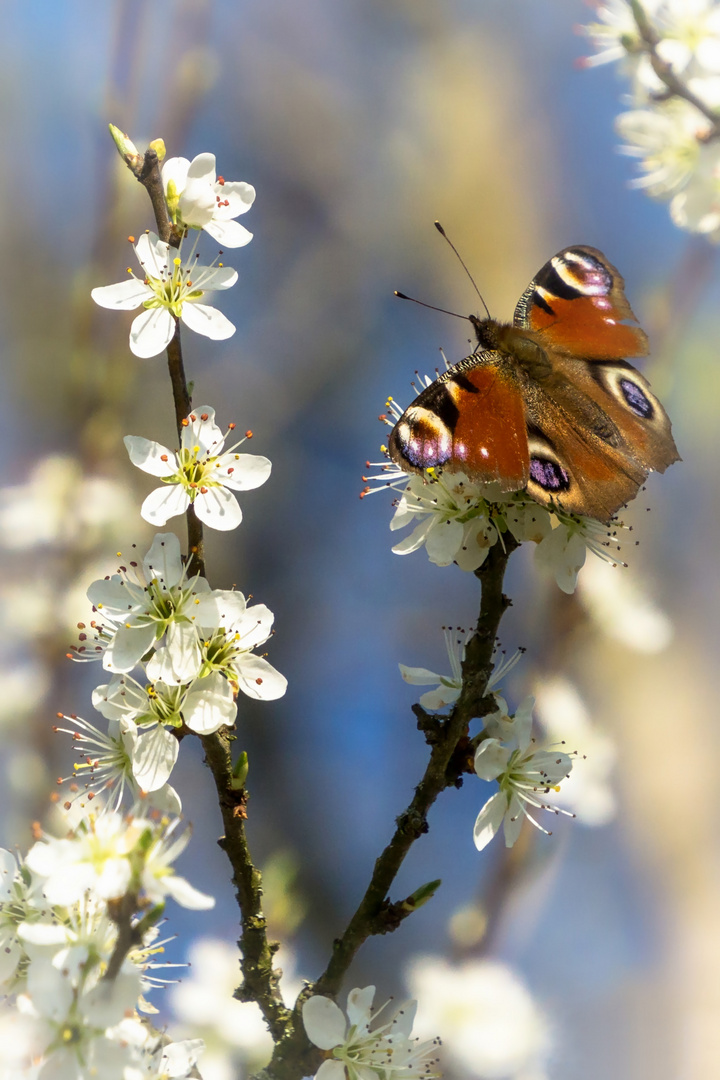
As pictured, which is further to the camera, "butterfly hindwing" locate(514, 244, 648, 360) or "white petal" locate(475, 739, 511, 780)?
"butterfly hindwing" locate(514, 244, 648, 360)

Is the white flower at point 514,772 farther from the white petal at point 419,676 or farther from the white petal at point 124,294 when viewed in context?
the white petal at point 124,294

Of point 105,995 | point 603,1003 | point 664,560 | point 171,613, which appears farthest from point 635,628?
point 105,995

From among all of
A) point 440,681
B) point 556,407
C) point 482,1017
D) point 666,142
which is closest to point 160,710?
point 440,681

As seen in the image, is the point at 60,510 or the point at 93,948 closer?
the point at 93,948

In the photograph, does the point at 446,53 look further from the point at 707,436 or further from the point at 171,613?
the point at 171,613

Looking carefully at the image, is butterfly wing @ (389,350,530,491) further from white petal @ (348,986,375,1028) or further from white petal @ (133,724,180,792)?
white petal @ (348,986,375,1028)

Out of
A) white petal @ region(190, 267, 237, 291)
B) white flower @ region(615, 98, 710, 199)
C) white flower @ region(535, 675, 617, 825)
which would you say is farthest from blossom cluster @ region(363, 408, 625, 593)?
white flower @ region(615, 98, 710, 199)

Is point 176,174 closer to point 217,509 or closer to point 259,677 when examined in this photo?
point 217,509
